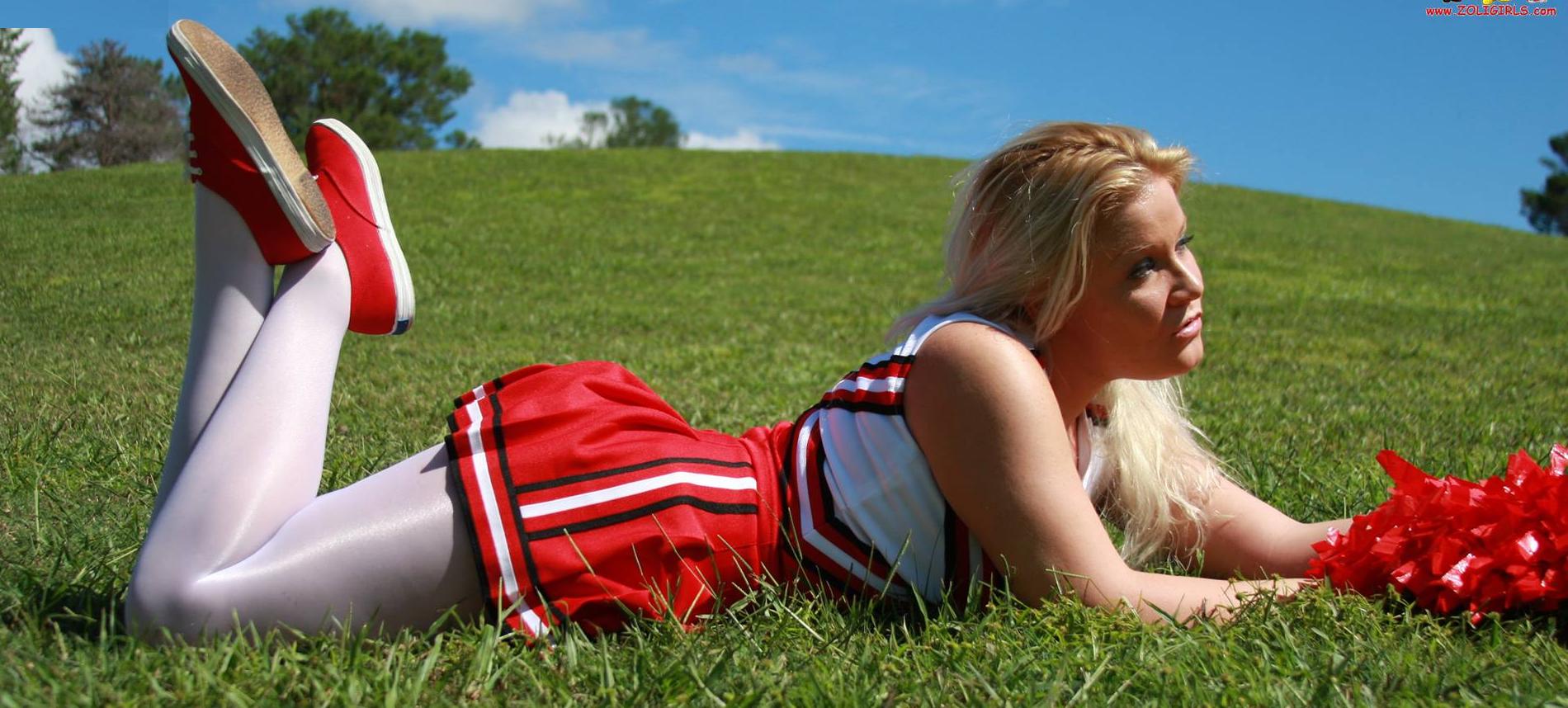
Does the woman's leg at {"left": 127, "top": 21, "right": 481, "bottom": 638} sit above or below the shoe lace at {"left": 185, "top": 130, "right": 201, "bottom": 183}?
below

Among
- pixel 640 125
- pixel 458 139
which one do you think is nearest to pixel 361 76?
pixel 458 139

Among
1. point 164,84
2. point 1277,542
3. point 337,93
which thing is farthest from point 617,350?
point 337,93

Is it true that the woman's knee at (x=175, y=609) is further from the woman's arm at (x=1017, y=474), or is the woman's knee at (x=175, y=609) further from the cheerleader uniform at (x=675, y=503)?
the woman's arm at (x=1017, y=474)

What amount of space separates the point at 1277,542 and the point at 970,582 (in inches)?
37.3

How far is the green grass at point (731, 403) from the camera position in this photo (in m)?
2.05

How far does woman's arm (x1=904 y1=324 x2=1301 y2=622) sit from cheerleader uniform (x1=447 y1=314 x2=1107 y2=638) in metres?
0.08

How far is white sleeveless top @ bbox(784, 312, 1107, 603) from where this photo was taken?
2.47 metres

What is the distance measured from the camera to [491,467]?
2344 mm

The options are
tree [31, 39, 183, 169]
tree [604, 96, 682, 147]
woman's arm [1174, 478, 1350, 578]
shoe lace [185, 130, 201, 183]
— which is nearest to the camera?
shoe lace [185, 130, 201, 183]

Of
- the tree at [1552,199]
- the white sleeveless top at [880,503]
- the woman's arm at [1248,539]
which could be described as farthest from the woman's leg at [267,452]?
the tree at [1552,199]

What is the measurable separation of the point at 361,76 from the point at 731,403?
43848 mm

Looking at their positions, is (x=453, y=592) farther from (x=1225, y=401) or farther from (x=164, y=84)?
(x=164, y=84)

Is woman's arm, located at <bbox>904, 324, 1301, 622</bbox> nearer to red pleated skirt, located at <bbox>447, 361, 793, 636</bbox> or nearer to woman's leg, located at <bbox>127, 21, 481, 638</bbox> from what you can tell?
red pleated skirt, located at <bbox>447, 361, 793, 636</bbox>

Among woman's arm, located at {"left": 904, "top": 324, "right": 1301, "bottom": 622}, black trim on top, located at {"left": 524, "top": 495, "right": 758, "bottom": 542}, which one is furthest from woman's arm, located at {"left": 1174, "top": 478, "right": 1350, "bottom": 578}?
black trim on top, located at {"left": 524, "top": 495, "right": 758, "bottom": 542}
